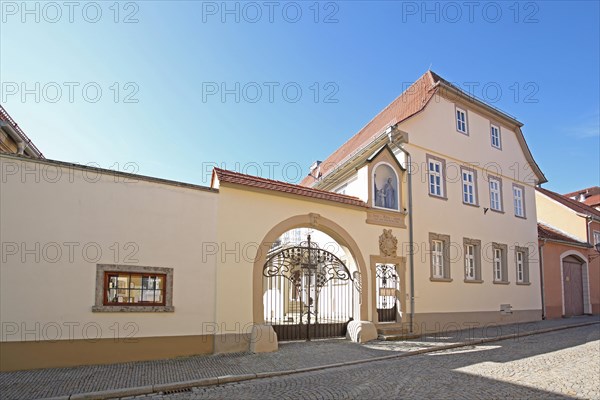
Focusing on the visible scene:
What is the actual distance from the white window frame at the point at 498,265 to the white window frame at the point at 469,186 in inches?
99.1

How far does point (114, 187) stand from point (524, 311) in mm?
17362

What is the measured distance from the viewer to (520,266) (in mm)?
19594

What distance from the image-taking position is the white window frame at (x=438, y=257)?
619 inches

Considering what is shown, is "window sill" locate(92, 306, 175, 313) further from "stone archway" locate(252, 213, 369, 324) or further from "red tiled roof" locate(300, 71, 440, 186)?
"red tiled roof" locate(300, 71, 440, 186)

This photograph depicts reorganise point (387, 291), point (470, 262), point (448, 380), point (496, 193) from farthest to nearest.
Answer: point (496, 193) < point (470, 262) < point (387, 291) < point (448, 380)

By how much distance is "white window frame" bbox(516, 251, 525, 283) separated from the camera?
A: 63.4 feet

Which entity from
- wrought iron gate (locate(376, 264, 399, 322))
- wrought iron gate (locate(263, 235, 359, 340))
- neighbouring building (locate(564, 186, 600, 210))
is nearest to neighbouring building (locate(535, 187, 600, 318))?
neighbouring building (locate(564, 186, 600, 210))

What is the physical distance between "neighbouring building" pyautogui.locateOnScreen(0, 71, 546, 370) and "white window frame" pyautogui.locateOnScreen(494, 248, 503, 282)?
0.09 meters

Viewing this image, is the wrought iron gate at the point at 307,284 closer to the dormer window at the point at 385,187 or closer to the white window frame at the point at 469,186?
the dormer window at the point at 385,187

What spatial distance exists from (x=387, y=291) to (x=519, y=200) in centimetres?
982

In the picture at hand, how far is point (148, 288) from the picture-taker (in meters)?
9.82

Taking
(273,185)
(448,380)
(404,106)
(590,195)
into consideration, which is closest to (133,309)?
(273,185)

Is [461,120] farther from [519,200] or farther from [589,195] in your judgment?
[589,195]

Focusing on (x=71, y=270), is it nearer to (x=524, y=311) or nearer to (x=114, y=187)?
(x=114, y=187)
